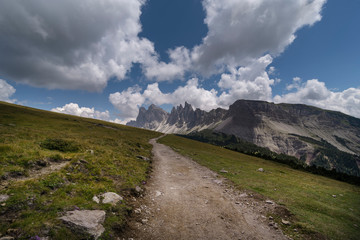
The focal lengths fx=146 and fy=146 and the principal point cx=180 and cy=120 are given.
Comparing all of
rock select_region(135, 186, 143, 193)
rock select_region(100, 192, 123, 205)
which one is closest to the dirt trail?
rock select_region(135, 186, 143, 193)

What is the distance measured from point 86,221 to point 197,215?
688cm

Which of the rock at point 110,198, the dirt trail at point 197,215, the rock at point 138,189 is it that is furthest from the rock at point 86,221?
the rock at point 138,189

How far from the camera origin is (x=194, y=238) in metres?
8.06

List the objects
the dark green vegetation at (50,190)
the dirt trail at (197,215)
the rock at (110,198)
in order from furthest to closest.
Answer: the rock at (110,198) → the dirt trail at (197,215) → the dark green vegetation at (50,190)

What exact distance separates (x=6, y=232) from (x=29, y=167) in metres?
7.74

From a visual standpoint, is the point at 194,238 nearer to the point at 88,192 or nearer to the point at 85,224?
the point at 85,224

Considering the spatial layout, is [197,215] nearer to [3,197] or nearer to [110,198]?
[110,198]

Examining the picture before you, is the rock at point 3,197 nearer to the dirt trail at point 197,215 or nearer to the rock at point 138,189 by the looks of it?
the dirt trail at point 197,215

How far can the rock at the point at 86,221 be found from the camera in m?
6.57

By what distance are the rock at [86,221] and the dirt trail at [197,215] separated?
156 centimetres

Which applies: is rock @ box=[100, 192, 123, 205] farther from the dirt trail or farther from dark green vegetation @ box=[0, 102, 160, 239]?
the dirt trail

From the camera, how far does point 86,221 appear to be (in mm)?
7008

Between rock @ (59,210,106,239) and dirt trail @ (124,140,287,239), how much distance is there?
5.12 ft

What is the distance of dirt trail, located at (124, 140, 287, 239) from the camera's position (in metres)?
8.47
